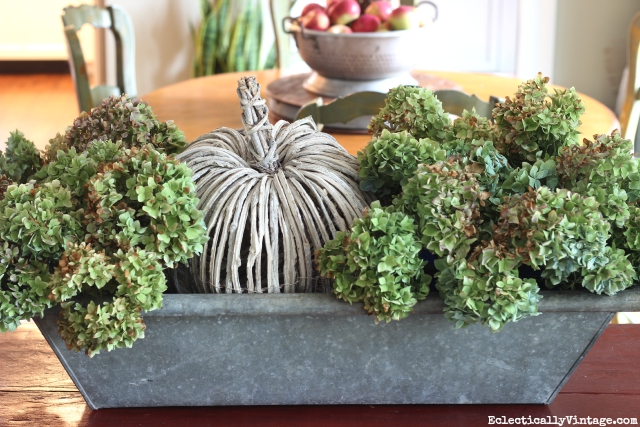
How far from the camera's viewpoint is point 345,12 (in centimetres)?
175

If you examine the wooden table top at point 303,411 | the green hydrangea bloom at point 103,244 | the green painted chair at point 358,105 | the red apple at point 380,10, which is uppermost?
the red apple at point 380,10

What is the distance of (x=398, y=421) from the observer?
65cm

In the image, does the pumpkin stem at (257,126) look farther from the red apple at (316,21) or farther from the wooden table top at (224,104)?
the red apple at (316,21)

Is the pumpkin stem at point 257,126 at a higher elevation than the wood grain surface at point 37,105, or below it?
higher

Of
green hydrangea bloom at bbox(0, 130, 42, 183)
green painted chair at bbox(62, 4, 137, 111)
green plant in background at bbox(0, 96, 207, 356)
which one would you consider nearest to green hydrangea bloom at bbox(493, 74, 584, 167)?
green plant in background at bbox(0, 96, 207, 356)

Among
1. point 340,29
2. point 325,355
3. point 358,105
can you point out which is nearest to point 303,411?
point 325,355

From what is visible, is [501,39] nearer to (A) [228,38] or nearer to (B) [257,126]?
(A) [228,38]

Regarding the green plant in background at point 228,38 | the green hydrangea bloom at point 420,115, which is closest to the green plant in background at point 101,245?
the green hydrangea bloom at point 420,115

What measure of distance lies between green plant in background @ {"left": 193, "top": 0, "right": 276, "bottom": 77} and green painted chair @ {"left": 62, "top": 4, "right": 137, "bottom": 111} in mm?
1148

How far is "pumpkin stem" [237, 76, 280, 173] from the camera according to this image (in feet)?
2.25

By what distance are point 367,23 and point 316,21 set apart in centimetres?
14

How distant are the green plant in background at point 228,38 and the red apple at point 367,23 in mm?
1821

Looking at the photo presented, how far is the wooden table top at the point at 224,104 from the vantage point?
1644 mm

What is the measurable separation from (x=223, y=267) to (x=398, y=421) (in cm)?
22
